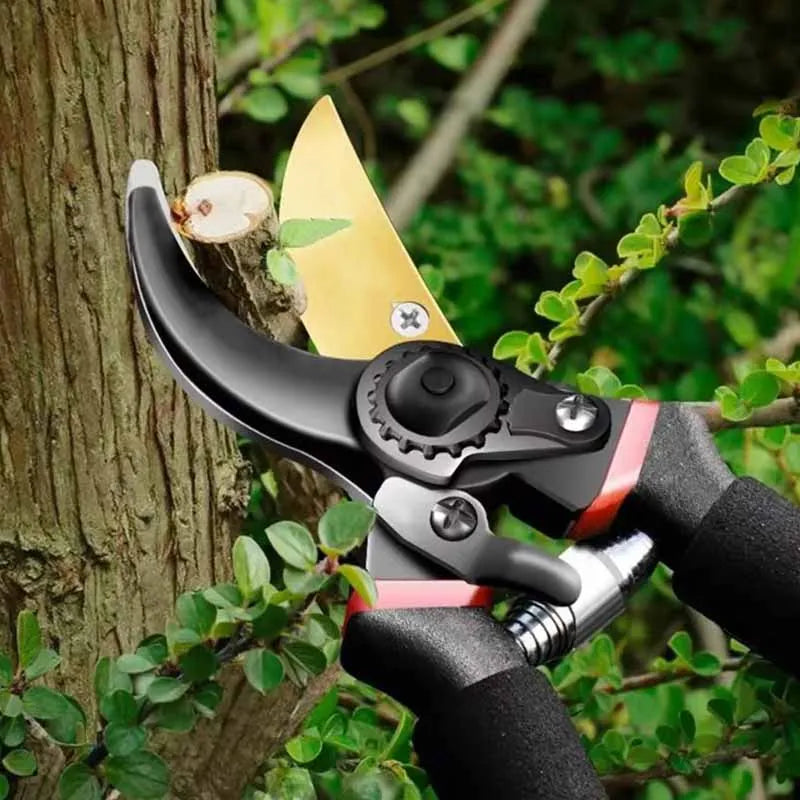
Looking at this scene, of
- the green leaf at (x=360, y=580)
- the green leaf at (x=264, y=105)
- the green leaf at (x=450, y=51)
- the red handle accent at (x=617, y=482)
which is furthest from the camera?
the green leaf at (x=450, y=51)

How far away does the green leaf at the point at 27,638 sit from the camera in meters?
0.69

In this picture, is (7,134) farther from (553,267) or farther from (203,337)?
(553,267)

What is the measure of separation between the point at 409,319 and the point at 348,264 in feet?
0.15

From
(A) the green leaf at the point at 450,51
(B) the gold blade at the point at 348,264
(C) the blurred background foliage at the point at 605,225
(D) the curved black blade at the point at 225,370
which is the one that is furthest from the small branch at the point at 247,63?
(D) the curved black blade at the point at 225,370

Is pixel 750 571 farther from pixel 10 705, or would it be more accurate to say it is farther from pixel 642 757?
pixel 10 705

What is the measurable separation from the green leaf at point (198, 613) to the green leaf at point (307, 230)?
188mm

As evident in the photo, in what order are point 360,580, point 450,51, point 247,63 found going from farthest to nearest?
point 450,51, point 247,63, point 360,580

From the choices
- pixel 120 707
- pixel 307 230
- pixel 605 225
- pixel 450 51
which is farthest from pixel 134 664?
pixel 605 225

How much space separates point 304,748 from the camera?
0.78 metres

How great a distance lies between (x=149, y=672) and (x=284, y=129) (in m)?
1.31

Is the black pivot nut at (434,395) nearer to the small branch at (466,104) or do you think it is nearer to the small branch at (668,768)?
the small branch at (668,768)

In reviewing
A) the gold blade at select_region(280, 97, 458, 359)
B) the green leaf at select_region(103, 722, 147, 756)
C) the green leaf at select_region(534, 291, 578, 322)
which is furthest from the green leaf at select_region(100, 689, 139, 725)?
the green leaf at select_region(534, 291, 578, 322)

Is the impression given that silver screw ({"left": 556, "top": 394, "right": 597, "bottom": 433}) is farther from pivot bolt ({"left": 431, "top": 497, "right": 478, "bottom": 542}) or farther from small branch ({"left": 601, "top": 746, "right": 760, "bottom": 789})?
small branch ({"left": 601, "top": 746, "right": 760, "bottom": 789})

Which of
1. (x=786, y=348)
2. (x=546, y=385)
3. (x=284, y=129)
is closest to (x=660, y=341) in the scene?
(x=786, y=348)
